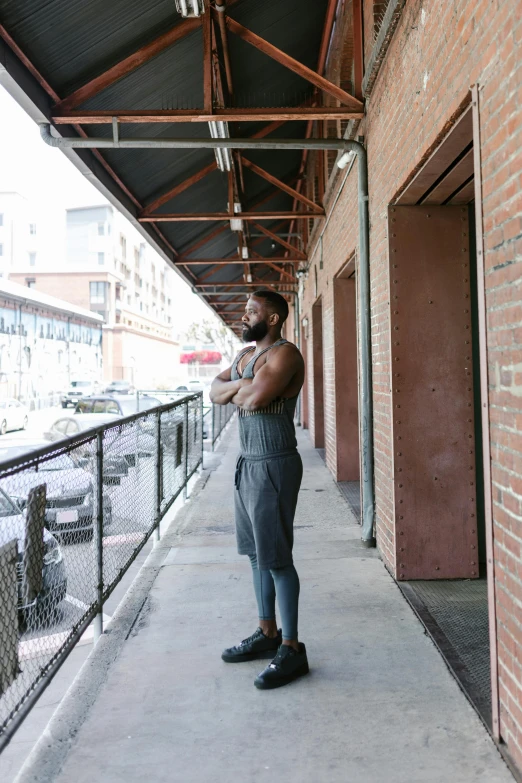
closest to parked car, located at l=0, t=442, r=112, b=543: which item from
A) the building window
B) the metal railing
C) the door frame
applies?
the metal railing

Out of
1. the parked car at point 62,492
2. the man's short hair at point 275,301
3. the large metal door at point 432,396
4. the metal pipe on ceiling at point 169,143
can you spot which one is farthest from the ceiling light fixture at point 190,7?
the parked car at point 62,492

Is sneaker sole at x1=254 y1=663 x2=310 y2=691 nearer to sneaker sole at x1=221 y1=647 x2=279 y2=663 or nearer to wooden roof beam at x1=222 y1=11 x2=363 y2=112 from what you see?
sneaker sole at x1=221 y1=647 x2=279 y2=663

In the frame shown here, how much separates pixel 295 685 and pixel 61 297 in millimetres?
66801

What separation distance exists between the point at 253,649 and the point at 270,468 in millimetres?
1023

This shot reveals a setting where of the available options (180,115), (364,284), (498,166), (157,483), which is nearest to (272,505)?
(498,166)

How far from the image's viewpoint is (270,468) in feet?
10.1

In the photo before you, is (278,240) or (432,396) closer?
(432,396)

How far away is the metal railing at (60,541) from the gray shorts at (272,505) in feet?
3.15

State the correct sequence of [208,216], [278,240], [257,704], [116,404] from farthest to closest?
1. [116,404]
2. [278,240]
3. [208,216]
4. [257,704]

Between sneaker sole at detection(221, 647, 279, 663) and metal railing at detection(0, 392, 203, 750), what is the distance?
0.80 m

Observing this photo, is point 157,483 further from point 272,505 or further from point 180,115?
point 180,115

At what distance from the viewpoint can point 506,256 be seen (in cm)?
238

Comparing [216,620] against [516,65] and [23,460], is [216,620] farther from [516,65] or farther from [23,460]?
[516,65]

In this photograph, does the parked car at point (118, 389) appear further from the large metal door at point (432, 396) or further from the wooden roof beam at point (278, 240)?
the large metal door at point (432, 396)
